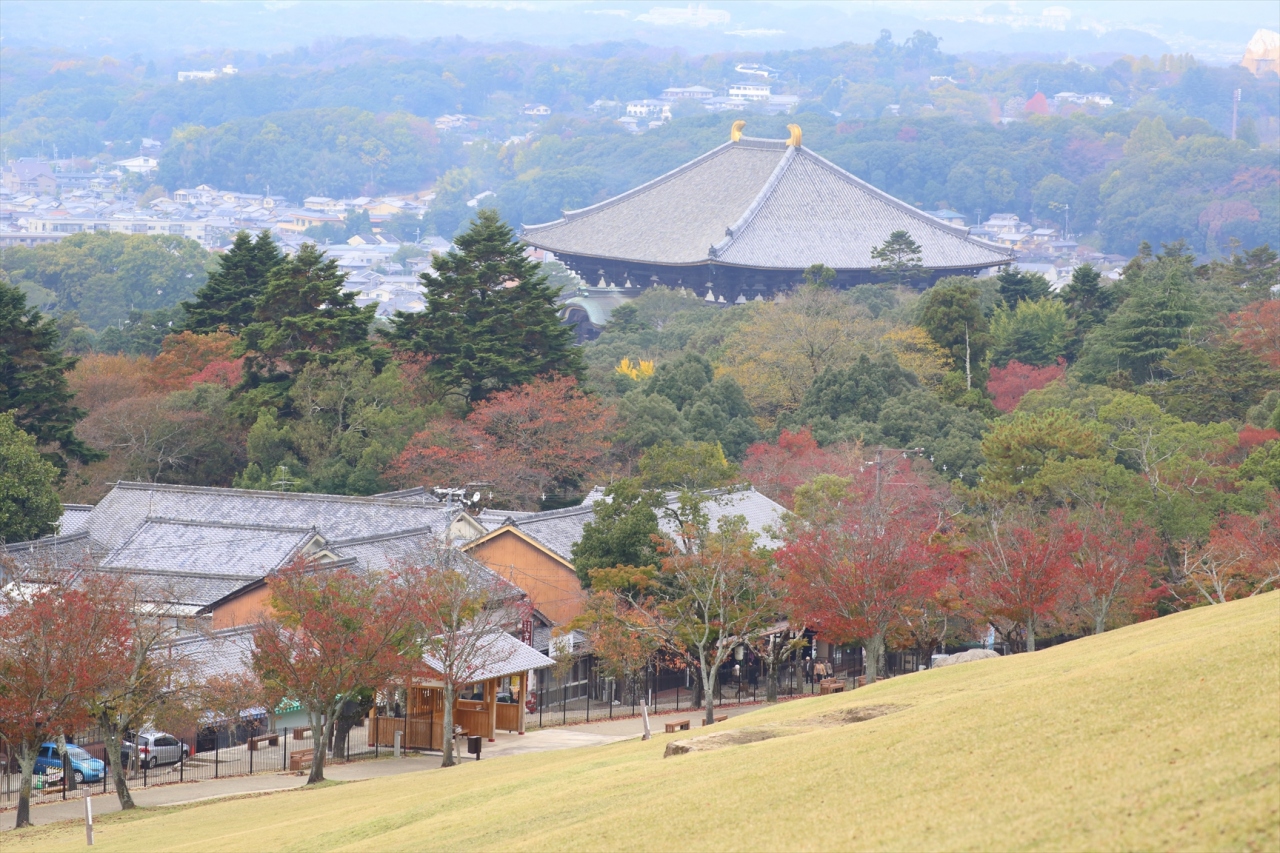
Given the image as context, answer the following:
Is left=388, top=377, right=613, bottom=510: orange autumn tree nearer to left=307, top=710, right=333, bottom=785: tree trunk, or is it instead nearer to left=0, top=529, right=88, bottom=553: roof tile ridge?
left=0, top=529, right=88, bottom=553: roof tile ridge

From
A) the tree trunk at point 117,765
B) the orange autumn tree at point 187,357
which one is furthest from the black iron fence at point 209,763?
the orange autumn tree at point 187,357

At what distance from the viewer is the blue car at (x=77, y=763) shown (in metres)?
25.2

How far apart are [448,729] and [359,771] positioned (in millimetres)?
1442

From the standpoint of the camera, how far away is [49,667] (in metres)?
21.2

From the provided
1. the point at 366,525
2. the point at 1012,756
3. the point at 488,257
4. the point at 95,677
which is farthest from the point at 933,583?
the point at 488,257

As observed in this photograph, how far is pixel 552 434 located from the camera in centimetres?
4253

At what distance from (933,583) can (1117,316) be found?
968 inches

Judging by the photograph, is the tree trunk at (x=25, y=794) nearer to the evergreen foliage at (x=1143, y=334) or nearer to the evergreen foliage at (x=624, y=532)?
the evergreen foliage at (x=624, y=532)

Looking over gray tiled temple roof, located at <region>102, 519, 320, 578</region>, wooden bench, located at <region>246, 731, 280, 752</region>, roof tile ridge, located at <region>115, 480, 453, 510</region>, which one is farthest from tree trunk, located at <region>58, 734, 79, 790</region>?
roof tile ridge, located at <region>115, 480, 453, 510</region>

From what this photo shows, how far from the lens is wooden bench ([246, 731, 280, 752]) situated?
25759 mm

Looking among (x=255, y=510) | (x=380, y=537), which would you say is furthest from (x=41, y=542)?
(x=380, y=537)

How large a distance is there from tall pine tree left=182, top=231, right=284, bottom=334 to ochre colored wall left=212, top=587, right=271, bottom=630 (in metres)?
20.3

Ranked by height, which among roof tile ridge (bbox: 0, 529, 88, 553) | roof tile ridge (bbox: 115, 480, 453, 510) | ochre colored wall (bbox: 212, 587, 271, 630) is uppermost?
roof tile ridge (bbox: 115, 480, 453, 510)

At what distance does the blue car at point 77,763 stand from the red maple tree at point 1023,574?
15604mm
